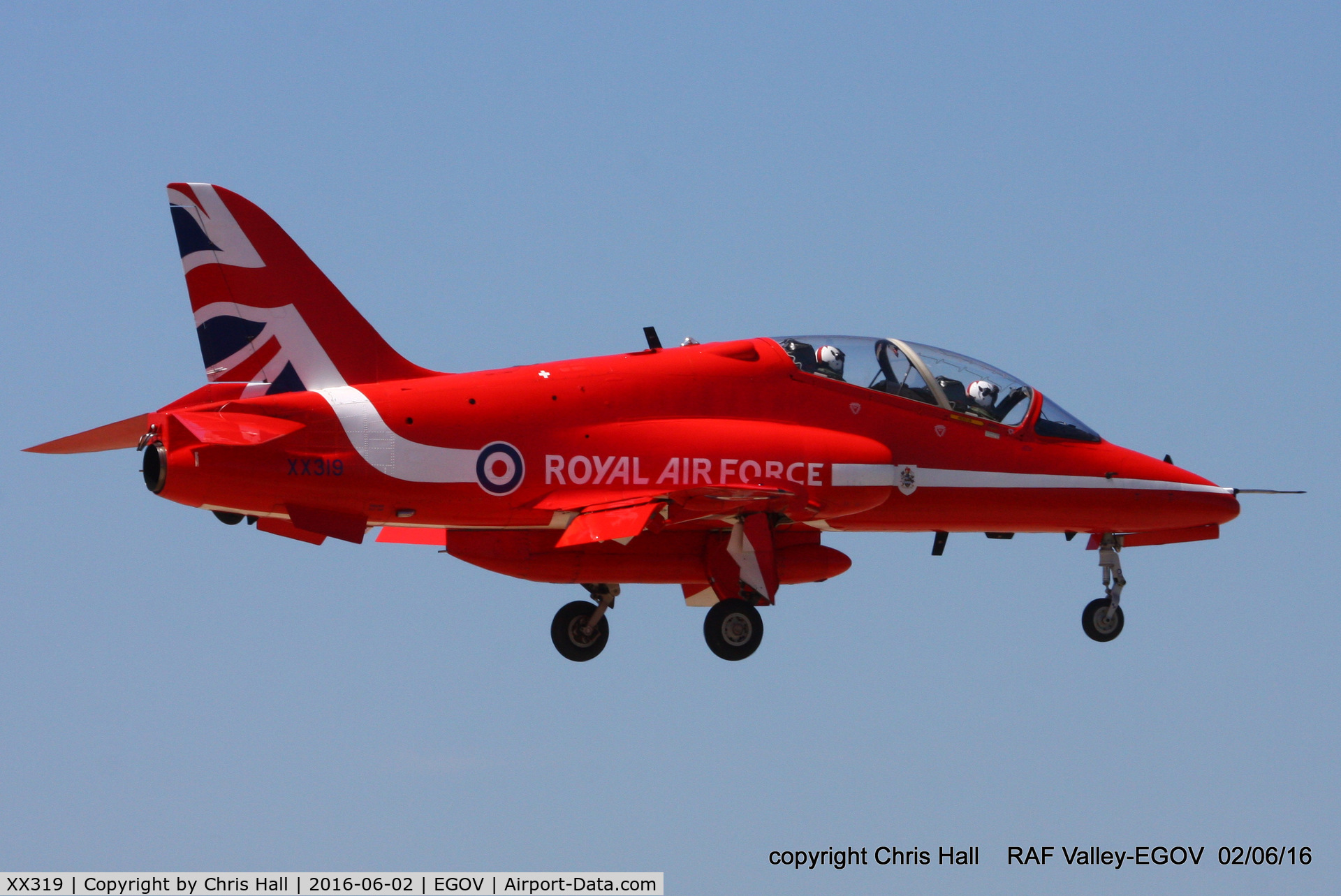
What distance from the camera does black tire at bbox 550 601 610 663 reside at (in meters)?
27.6

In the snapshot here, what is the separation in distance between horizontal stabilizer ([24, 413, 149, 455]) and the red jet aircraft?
1.4 inches

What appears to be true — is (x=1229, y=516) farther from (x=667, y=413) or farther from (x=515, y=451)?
(x=515, y=451)

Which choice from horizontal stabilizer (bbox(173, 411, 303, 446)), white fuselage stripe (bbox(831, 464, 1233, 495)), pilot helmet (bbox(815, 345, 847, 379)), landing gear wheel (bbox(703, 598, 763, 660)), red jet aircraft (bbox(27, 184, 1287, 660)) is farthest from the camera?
pilot helmet (bbox(815, 345, 847, 379))

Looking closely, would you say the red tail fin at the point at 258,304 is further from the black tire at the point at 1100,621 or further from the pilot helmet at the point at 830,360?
the black tire at the point at 1100,621

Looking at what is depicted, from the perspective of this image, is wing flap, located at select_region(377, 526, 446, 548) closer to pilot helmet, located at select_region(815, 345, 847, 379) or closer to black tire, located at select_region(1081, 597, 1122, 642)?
pilot helmet, located at select_region(815, 345, 847, 379)

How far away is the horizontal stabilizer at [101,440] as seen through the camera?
24.7 m

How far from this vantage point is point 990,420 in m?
27.4

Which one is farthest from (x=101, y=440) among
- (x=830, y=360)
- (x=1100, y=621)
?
(x=1100, y=621)

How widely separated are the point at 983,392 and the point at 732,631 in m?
5.08

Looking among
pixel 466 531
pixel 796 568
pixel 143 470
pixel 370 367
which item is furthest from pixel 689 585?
pixel 143 470

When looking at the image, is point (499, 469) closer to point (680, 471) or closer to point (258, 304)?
point (680, 471)

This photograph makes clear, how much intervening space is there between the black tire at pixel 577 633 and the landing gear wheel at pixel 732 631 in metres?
2.37

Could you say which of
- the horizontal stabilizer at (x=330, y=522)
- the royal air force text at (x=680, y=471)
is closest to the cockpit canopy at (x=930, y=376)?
the royal air force text at (x=680, y=471)

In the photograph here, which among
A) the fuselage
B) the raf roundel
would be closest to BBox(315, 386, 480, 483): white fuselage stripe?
the fuselage
